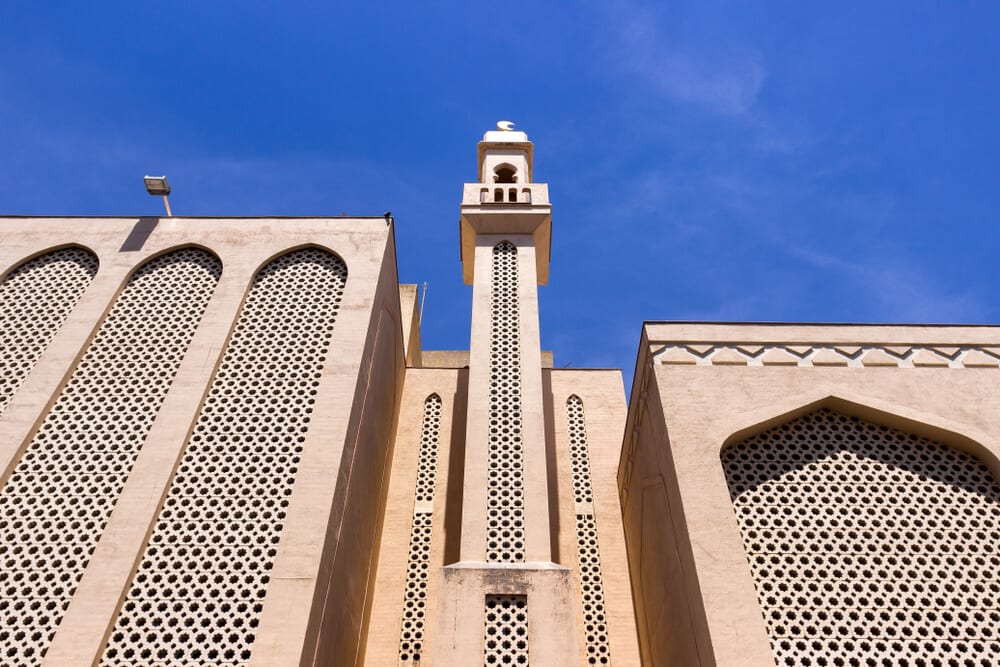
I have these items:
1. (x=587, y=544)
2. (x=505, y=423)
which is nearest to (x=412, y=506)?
(x=505, y=423)

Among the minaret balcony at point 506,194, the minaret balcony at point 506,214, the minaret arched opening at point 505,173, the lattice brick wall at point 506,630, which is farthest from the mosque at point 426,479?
the minaret arched opening at point 505,173

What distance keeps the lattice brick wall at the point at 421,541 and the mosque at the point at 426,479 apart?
0.03 m

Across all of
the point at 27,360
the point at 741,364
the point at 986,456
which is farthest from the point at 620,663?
the point at 27,360

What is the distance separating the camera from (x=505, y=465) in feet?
27.0

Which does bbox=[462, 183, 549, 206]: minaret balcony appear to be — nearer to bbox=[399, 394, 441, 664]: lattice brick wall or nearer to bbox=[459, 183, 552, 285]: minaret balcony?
bbox=[459, 183, 552, 285]: minaret balcony

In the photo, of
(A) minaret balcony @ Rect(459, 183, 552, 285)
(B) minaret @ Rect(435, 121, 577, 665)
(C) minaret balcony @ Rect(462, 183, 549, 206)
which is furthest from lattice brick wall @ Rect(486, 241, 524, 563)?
(C) minaret balcony @ Rect(462, 183, 549, 206)

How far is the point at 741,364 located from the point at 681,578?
262cm

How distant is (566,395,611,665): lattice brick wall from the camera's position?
8633 millimetres

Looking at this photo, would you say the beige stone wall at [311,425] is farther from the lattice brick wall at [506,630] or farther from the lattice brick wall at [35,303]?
the lattice brick wall at [506,630]

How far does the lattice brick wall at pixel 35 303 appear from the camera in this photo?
8528 millimetres

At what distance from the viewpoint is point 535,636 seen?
662cm

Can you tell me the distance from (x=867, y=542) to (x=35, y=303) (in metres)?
9.84

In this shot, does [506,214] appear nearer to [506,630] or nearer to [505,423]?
[505,423]

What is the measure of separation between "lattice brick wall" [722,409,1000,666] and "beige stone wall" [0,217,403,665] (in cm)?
394
